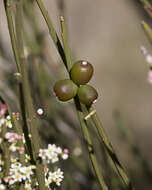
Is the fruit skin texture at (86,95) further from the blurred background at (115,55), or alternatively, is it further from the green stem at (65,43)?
the blurred background at (115,55)

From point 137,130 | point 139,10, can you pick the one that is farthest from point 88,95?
point 139,10

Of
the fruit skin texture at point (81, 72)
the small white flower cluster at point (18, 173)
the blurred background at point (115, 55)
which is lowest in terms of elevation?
the blurred background at point (115, 55)

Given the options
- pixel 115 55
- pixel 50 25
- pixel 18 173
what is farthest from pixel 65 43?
pixel 115 55

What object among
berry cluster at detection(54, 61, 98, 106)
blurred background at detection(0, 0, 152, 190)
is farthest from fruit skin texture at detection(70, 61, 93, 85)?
blurred background at detection(0, 0, 152, 190)

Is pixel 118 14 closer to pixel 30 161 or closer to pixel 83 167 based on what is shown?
pixel 83 167

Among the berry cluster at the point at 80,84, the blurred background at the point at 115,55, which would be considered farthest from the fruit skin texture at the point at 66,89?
the blurred background at the point at 115,55

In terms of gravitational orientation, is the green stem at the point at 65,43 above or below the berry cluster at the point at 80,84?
above
